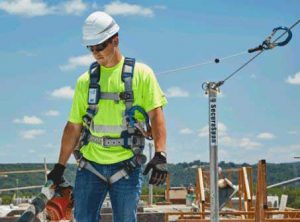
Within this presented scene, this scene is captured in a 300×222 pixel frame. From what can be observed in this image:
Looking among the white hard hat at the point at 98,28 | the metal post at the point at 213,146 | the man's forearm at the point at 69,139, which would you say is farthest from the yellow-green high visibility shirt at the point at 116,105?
the metal post at the point at 213,146

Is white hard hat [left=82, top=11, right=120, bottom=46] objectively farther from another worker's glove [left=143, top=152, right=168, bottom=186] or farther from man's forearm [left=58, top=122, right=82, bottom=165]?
another worker's glove [left=143, top=152, right=168, bottom=186]

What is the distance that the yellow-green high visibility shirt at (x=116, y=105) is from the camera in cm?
510

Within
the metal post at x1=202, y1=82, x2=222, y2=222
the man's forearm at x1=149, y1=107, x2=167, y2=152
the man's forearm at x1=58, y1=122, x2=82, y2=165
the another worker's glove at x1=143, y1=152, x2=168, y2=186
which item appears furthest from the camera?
the metal post at x1=202, y1=82, x2=222, y2=222

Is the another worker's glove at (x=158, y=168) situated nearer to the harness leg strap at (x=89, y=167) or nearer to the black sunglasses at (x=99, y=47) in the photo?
the harness leg strap at (x=89, y=167)

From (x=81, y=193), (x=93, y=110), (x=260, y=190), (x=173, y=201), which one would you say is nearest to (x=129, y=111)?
(x=93, y=110)

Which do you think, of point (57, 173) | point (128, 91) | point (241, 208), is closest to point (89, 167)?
point (57, 173)

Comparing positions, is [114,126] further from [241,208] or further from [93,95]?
[241,208]

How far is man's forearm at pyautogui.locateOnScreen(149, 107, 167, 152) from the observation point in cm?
504

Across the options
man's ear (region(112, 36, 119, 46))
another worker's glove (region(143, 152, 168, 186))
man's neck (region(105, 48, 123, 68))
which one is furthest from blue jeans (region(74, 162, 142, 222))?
man's ear (region(112, 36, 119, 46))

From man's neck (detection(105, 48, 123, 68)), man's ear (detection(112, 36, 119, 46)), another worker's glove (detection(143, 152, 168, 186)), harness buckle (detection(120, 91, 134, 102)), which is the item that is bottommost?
another worker's glove (detection(143, 152, 168, 186))

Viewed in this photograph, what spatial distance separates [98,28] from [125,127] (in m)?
0.71

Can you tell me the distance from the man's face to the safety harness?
0.43 feet

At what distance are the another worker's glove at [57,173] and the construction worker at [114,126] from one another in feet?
0.62

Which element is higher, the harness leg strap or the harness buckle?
the harness buckle
